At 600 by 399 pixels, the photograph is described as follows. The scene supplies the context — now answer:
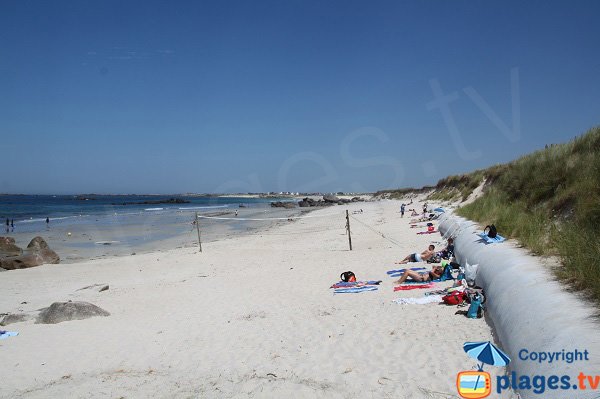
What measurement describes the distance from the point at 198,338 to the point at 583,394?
473cm

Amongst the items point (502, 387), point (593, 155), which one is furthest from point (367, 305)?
point (593, 155)

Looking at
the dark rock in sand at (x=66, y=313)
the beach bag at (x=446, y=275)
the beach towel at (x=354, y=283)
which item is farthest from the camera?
the beach towel at (x=354, y=283)

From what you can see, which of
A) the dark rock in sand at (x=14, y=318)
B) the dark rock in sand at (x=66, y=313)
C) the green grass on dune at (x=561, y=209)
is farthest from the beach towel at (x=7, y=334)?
the green grass on dune at (x=561, y=209)

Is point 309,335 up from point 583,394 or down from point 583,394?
down

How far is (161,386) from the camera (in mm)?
4160

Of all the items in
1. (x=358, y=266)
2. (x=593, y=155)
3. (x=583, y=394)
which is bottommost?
(x=358, y=266)

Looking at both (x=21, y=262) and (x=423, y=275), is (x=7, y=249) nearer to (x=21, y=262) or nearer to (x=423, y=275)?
(x=21, y=262)

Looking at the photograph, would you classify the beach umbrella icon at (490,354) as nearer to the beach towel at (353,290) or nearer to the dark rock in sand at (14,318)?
the beach towel at (353,290)

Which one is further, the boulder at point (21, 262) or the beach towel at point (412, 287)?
the boulder at point (21, 262)

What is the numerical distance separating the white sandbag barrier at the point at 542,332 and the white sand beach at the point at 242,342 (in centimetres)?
42

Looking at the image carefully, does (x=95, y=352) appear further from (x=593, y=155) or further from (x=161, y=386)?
(x=593, y=155)

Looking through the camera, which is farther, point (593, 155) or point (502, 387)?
point (593, 155)

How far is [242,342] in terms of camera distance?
5355mm

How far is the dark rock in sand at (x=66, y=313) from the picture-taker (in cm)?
681
